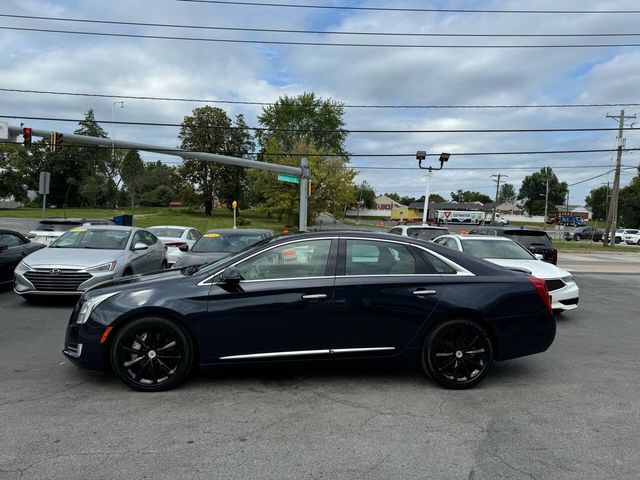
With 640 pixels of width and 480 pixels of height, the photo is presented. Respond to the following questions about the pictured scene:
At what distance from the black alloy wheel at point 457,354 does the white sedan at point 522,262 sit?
323cm

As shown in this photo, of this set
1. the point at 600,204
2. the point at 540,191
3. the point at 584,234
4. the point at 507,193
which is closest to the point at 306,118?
the point at 584,234

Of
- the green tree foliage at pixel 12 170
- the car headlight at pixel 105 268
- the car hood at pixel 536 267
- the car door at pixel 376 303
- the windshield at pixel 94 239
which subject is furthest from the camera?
the green tree foliage at pixel 12 170

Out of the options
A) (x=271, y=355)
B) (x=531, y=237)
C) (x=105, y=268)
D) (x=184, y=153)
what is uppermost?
(x=184, y=153)

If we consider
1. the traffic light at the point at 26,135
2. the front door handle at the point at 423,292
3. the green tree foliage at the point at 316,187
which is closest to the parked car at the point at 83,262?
the front door handle at the point at 423,292

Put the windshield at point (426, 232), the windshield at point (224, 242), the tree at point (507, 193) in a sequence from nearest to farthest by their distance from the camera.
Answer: the windshield at point (224, 242)
the windshield at point (426, 232)
the tree at point (507, 193)

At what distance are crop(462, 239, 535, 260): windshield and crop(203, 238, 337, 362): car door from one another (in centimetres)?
585

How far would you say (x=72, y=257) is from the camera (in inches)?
353

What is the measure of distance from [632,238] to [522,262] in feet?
169

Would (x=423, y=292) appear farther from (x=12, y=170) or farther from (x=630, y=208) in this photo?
(x=630, y=208)

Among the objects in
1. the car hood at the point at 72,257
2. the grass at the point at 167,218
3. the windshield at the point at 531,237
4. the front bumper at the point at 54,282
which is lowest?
the grass at the point at 167,218

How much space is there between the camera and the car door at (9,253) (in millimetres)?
10227

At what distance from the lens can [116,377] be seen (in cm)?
496

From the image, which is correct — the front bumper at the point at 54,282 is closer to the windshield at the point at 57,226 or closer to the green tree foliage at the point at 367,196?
the windshield at the point at 57,226

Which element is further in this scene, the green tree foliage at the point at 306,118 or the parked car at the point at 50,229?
the green tree foliage at the point at 306,118
